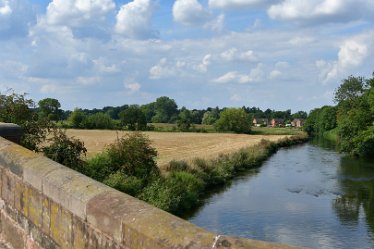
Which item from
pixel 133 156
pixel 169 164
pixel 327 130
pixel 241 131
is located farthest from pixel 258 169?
pixel 327 130

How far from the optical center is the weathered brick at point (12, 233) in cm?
405

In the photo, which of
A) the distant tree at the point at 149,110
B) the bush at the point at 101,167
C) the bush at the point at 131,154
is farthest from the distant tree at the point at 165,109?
the bush at the point at 101,167

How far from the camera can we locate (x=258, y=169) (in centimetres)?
3681

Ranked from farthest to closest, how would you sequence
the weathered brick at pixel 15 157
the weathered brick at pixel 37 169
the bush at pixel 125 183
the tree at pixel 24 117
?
the bush at pixel 125 183 → the tree at pixel 24 117 → the weathered brick at pixel 15 157 → the weathered brick at pixel 37 169

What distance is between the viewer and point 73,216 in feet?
10.4

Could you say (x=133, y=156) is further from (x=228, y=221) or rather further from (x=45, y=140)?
(x=45, y=140)

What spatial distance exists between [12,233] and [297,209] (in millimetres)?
18538

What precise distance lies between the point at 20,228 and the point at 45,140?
8.14m

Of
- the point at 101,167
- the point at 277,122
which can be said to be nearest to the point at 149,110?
the point at 277,122

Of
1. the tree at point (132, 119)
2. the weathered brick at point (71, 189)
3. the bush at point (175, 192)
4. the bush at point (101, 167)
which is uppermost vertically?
the tree at point (132, 119)

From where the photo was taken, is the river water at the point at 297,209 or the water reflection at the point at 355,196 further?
the water reflection at the point at 355,196

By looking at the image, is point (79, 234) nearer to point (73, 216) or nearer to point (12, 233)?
point (73, 216)

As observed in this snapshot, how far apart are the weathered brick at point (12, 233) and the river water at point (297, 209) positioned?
12.4 m

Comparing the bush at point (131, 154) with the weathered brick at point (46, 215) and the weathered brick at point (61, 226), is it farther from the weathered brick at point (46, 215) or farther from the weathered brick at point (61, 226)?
the weathered brick at point (61, 226)
